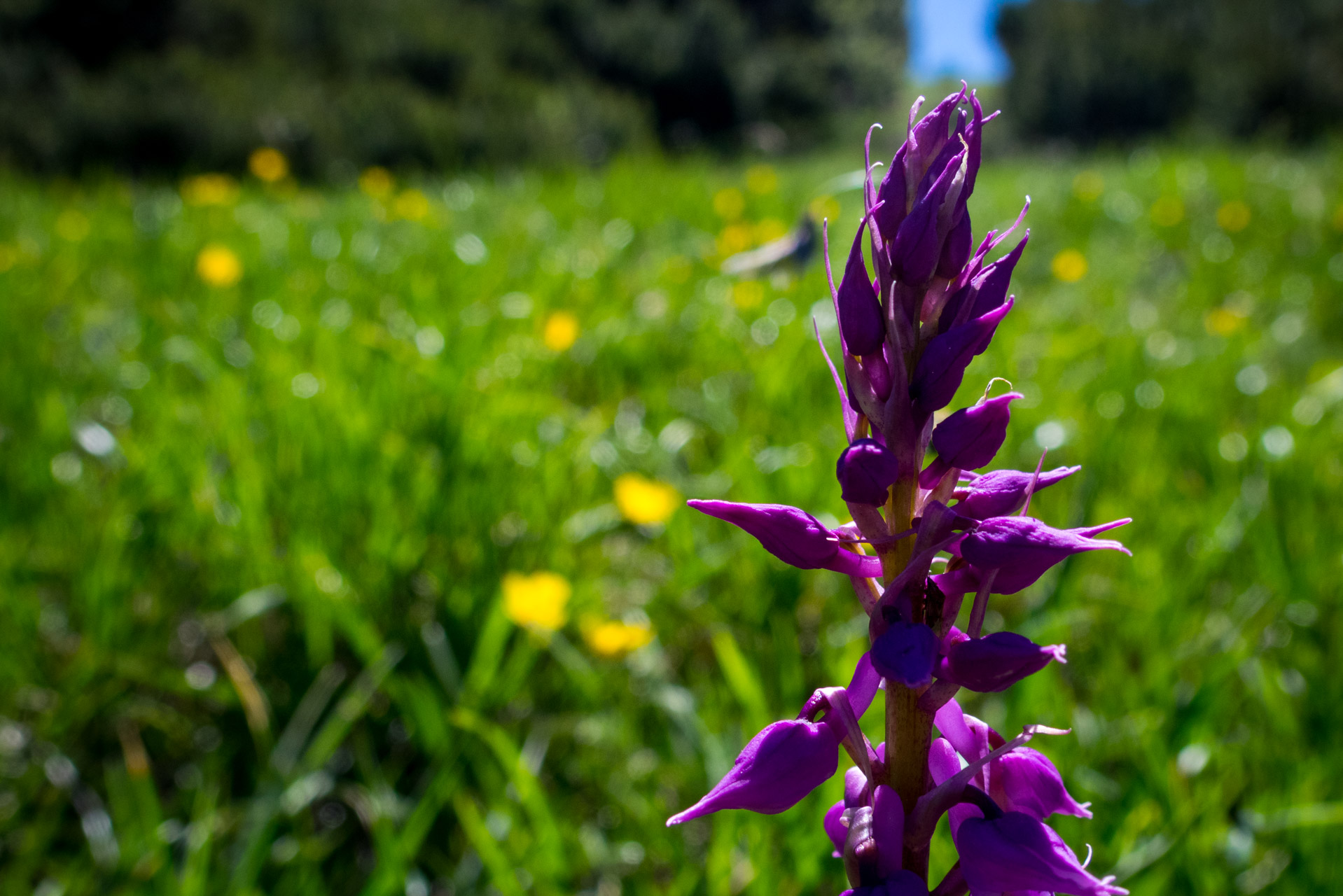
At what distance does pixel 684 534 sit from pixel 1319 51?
755 inches

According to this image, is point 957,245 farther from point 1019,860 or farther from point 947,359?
point 1019,860

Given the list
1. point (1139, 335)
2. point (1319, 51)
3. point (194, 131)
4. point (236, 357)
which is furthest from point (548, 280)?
point (1319, 51)

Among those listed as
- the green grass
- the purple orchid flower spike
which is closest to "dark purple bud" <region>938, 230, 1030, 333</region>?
the purple orchid flower spike

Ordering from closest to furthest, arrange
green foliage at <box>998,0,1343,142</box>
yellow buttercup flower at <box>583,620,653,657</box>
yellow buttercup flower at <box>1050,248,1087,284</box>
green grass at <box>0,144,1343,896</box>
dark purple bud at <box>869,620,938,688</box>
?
dark purple bud at <box>869,620,938,688</box> < green grass at <box>0,144,1343,896</box> < yellow buttercup flower at <box>583,620,653,657</box> < yellow buttercup flower at <box>1050,248,1087,284</box> < green foliage at <box>998,0,1343,142</box>

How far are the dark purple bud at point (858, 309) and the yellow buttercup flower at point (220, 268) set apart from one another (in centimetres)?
317

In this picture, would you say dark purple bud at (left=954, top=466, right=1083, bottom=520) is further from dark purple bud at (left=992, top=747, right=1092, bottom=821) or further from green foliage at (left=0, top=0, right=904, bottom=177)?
green foliage at (left=0, top=0, right=904, bottom=177)

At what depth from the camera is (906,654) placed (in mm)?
388

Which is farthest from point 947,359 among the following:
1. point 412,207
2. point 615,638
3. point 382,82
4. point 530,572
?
point 382,82

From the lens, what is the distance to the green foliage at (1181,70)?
16188 millimetres

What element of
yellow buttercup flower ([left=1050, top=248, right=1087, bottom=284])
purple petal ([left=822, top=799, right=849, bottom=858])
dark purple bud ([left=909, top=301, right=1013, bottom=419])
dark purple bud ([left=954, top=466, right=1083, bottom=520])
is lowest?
yellow buttercup flower ([left=1050, top=248, right=1087, bottom=284])

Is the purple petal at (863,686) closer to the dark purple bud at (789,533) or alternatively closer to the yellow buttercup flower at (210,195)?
the dark purple bud at (789,533)

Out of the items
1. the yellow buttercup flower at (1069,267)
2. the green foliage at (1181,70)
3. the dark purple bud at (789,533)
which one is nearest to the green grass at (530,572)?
the yellow buttercup flower at (1069,267)

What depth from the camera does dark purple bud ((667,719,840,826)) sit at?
0.41 m

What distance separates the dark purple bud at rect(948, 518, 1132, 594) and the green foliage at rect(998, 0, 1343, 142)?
1841 centimetres
